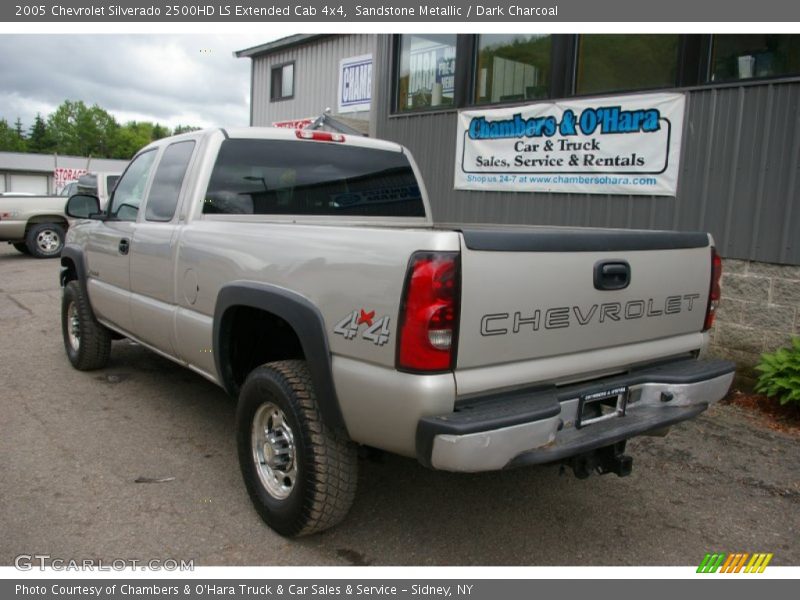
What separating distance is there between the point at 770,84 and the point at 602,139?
1568mm

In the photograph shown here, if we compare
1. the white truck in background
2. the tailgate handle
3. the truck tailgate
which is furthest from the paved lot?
the white truck in background

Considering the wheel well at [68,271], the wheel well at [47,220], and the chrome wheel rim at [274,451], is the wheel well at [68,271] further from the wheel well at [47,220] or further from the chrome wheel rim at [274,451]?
the wheel well at [47,220]

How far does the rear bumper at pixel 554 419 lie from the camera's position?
2.46 m

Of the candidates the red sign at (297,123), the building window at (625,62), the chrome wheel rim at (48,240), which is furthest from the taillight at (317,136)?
the chrome wheel rim at (48,240)

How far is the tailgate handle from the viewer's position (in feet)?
9.61

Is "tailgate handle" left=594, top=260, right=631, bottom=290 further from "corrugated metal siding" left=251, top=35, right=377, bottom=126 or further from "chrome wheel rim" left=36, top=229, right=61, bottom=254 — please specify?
"chrome wheel rim" left=36, top=229, right=61, bottom=254

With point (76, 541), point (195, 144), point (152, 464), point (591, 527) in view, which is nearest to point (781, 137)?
point (591, 527)

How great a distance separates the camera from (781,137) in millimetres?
5547

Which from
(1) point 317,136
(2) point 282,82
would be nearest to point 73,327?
(1) point 317,136

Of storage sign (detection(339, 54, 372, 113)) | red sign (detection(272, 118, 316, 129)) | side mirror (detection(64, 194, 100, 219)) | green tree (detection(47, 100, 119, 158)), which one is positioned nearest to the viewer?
side mirror (detection(64, 194, 100, 219))

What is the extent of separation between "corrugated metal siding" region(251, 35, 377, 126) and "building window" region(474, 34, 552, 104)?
5927mm

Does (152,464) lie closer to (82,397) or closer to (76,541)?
(76,541)

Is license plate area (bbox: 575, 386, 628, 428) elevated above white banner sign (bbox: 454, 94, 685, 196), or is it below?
below

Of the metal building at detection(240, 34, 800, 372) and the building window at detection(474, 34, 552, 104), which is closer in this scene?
the metal building at detection(240, 34, 800, 372)
